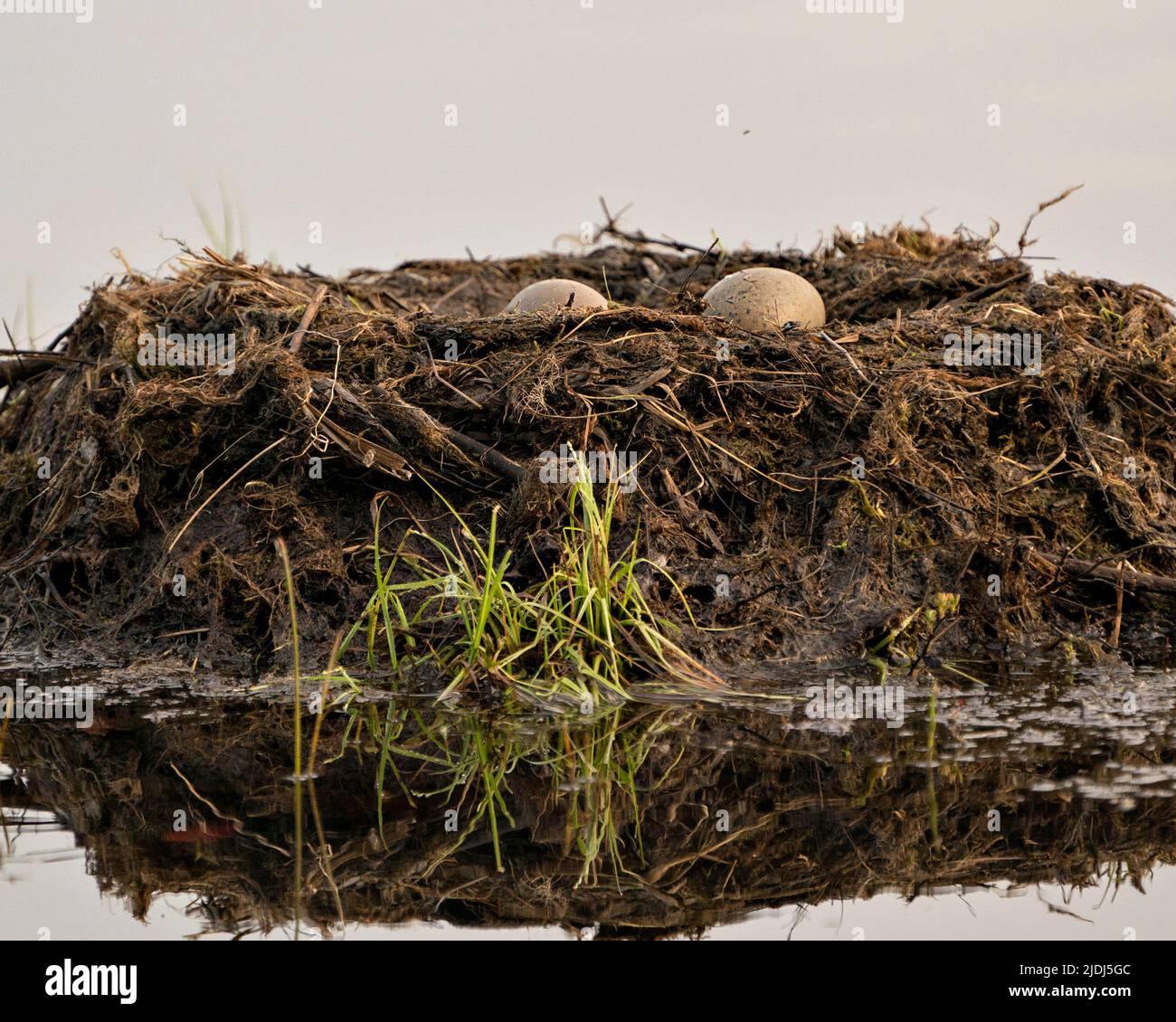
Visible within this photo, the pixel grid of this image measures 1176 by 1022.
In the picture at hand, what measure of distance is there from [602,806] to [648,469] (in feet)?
10.3

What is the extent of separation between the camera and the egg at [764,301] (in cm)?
874

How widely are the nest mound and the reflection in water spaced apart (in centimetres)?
120

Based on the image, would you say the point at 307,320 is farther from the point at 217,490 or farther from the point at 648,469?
the point at 648,469

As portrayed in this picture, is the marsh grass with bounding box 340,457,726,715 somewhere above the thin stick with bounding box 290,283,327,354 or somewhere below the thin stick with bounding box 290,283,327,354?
below

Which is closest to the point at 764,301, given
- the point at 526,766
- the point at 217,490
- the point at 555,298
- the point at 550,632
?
the point at 555,298

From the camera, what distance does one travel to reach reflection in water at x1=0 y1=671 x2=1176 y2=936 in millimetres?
4160

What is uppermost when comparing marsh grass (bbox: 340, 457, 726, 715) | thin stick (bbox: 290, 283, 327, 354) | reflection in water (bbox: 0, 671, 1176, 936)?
thin stick (bbox: 290, 283, 327, 354)

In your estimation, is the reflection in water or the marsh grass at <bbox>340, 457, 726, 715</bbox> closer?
the reflection in water

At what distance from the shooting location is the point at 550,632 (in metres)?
6.60

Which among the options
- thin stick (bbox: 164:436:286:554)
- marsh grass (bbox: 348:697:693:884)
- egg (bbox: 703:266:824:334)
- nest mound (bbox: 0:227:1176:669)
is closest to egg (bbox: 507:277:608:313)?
nest mound (bbox: 0:227:1176:669)

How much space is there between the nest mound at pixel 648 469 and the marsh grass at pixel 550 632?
1.01 ft

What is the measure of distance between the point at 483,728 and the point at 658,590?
162 cm

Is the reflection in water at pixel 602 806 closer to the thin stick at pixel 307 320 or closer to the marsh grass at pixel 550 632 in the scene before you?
the marsh grass at pixel 550 632

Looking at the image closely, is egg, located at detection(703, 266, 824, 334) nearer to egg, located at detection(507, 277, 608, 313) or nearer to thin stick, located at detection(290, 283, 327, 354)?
egg, located at detection(507, 277, 608, 313)
